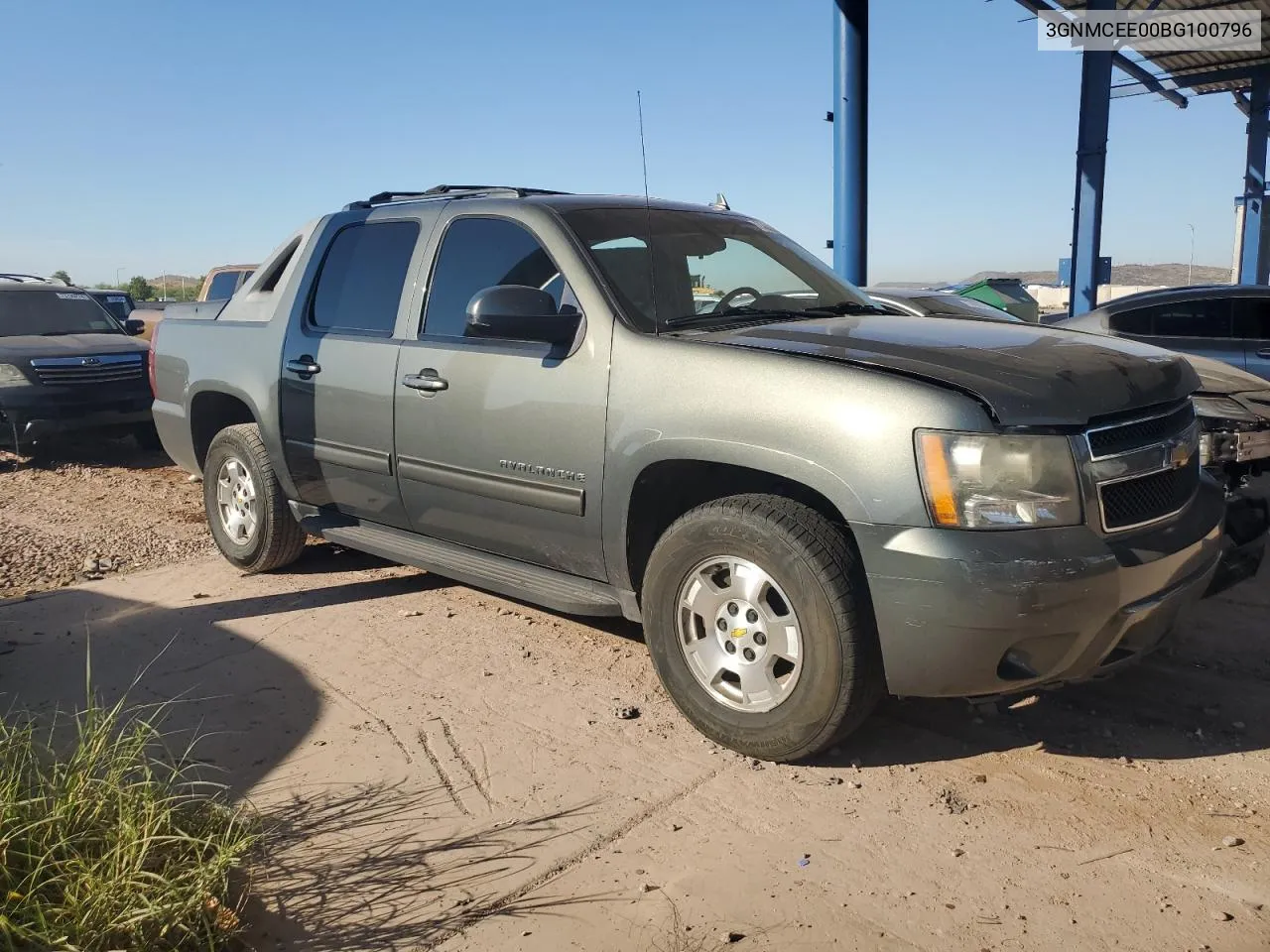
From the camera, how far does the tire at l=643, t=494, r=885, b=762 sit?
10.1 ft

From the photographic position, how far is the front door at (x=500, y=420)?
3.75 meters

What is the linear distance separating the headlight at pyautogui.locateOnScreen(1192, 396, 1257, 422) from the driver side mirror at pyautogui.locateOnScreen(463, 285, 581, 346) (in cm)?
400

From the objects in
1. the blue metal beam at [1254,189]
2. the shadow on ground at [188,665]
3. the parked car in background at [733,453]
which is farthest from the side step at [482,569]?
the blue metal beam at [1254,189]

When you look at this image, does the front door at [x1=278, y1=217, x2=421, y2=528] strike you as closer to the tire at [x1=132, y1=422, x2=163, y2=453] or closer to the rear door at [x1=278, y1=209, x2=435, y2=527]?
the rear door at [x1=278, y1=209, x2=435, y2=527]

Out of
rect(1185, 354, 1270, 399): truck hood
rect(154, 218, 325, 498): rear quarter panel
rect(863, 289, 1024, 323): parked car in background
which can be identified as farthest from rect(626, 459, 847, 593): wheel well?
rect(863, 289, 1024, 323): parked car in background

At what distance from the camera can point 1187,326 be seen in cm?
792

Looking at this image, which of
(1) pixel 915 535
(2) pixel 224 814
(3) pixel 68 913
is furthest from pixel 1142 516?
Result: (3) pixel 68 913

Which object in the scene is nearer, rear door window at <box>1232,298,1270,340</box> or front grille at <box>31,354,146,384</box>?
rear door window at <box>1232,298,1270,340</box>

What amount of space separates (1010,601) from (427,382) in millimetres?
2504

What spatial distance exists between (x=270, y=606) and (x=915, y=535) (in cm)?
342

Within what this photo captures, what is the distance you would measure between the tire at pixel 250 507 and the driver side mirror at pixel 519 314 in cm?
213

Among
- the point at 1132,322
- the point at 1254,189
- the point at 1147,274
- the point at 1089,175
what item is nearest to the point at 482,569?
the point at 1132,322

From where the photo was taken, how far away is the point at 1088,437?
295 centimetres

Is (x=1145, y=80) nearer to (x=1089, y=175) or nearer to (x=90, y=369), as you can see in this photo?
(x=1089, y=175)
